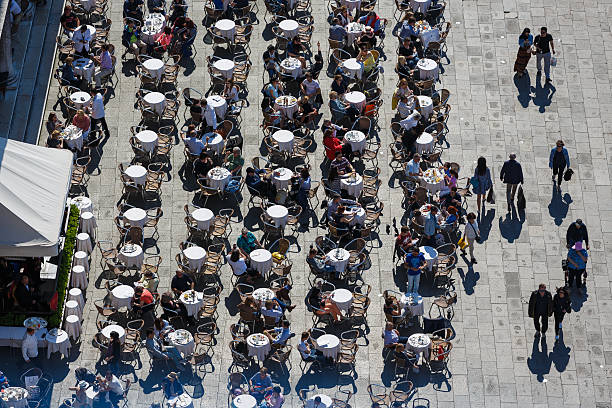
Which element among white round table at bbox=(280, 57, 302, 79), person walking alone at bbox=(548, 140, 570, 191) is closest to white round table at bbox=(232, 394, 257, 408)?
person walking alone at bbox=(548, 140, 570, 191)

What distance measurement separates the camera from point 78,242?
1563 inches

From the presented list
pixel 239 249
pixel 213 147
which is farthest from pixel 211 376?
pixel 213 147

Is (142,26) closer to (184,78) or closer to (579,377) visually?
(184,78)

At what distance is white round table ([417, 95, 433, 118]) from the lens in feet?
145

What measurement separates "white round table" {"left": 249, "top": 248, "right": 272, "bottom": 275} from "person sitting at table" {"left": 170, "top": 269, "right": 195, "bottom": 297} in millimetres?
1793

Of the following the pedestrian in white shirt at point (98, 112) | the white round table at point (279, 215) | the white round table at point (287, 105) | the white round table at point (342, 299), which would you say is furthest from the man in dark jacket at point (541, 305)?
the pedestrian in white shirt at point (98, 112)

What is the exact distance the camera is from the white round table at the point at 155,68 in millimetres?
45094

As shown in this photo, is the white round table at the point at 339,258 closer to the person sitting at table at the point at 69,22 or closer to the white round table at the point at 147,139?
the white round table at the point at 147,139

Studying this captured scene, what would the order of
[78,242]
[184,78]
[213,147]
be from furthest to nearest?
1. [184,78]
2. [213,147]
3. [78,242]

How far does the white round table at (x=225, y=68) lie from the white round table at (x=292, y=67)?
1557 millimetres

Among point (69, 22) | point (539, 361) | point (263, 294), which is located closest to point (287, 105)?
point (263, 294)

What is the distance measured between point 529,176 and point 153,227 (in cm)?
1088

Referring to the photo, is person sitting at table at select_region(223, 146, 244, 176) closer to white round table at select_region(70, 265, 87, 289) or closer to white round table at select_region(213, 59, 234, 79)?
white round table at select_region(213, 59, 234, 79)

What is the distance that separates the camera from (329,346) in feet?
121
